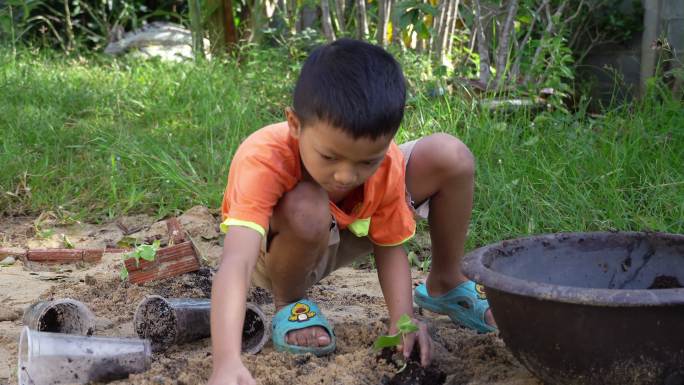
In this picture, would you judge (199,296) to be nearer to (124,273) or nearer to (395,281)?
(124,273)

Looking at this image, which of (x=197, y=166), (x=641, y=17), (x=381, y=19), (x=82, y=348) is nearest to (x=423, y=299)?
(x=82, y=348)

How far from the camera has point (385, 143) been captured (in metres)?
1.91

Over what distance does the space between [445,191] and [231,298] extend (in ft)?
2.66

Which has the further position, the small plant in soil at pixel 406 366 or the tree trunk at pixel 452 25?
the tree trunk at pixel 452 25

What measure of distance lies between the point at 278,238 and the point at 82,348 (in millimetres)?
549

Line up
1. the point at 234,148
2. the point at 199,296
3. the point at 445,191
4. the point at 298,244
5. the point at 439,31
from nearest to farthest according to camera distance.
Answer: the point at 298,244, the point at 445,191, the point at 199,296, the point at 234,148, the point at 439,31

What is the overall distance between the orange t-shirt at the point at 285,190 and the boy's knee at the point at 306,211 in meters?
0.03

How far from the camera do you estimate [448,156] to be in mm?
2328

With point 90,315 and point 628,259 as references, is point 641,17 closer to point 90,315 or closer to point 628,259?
point 628,259

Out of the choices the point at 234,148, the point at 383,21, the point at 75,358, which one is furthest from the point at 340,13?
the point at 75,358

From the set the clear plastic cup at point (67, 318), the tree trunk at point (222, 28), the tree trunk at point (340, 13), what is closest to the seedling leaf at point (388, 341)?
the clear plastic cup at point (67, 318)

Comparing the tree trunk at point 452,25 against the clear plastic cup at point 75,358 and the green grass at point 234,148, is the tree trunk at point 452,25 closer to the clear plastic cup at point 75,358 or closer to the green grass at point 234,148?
the green grass at point 234,148

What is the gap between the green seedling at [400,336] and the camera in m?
2.04

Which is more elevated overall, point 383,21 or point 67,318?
point 383,21
